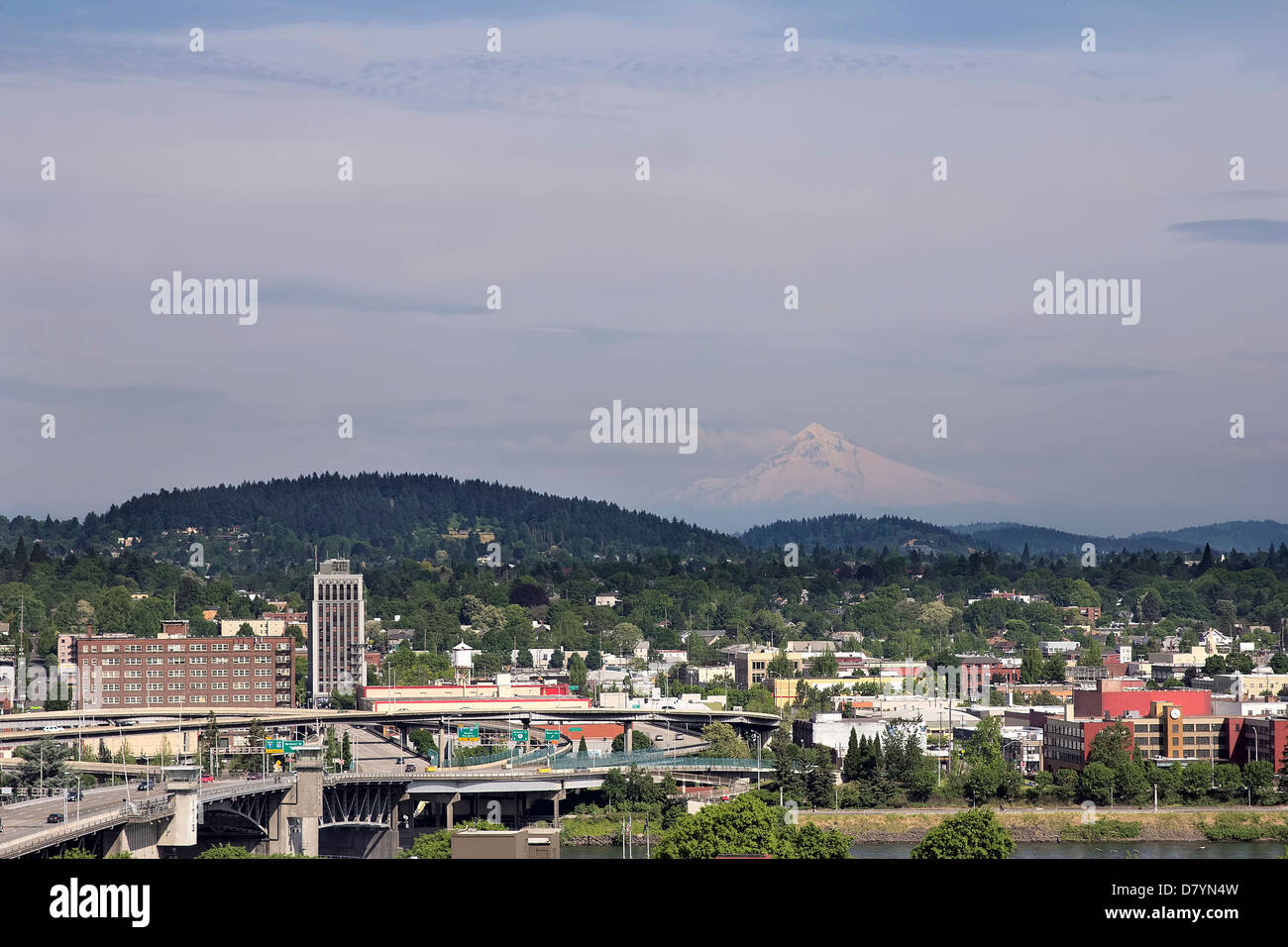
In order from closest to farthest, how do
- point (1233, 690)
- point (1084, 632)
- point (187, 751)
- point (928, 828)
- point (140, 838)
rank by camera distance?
point (140, 838)
point (928, 828)
point (187, 751)
point (1233, 690)
point (1084, 632)

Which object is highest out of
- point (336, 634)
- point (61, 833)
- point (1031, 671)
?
point (336, 634)

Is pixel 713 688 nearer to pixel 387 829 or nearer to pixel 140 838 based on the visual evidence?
pixel 387 829

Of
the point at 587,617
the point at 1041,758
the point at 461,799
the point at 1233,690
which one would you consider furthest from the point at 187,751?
the point at 587,617

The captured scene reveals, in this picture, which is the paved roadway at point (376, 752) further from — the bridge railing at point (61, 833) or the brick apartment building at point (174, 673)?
the bridge railing at point (61, 833)

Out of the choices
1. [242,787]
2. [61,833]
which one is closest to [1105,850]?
[242,787]

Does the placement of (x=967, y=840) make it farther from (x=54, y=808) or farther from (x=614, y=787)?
(x=614, y=787)

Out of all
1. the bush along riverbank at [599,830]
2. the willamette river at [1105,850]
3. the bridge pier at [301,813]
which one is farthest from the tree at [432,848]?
the bush along riverbank at [599,830]
